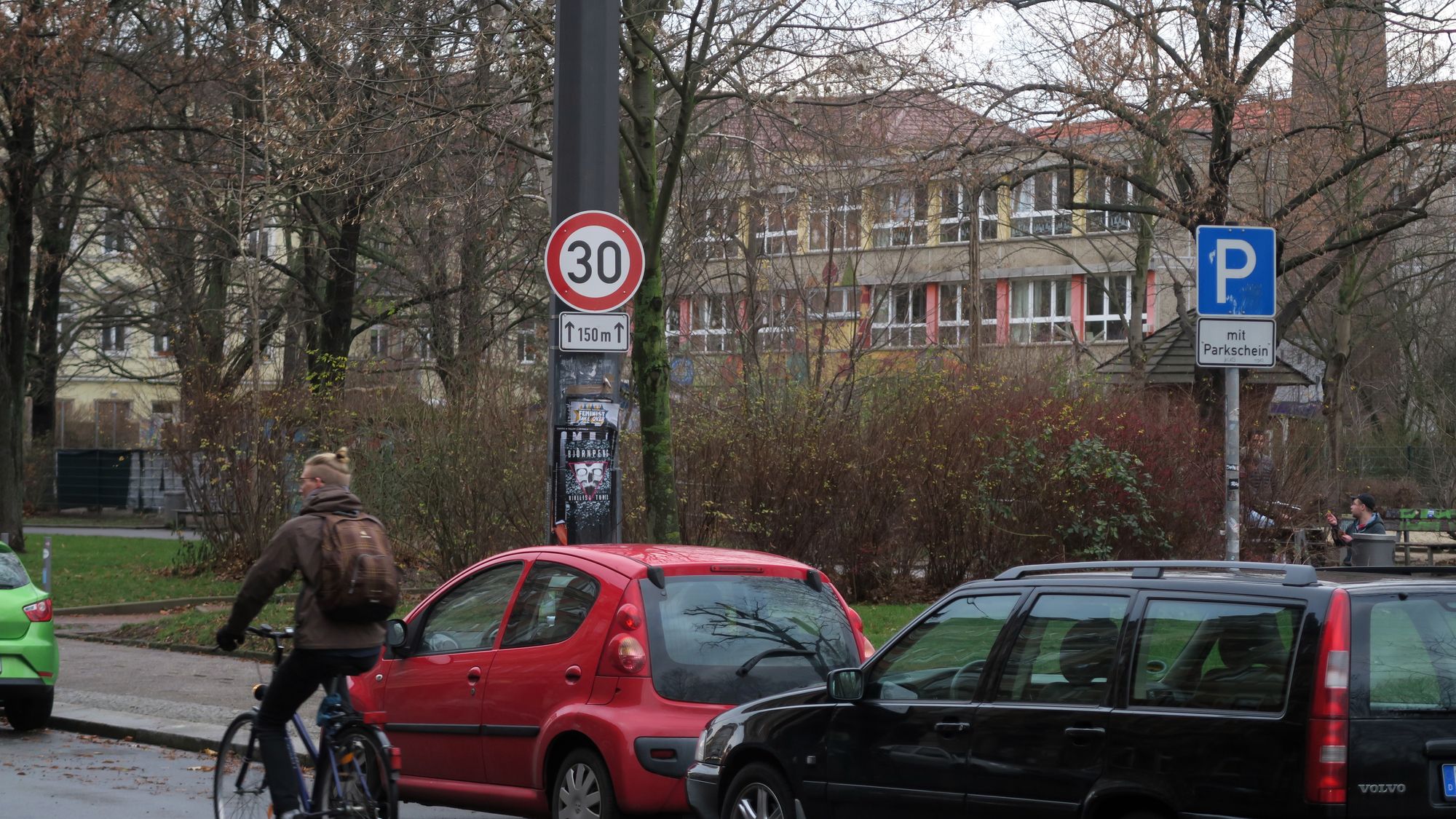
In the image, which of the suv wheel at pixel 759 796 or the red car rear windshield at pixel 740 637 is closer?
the suv wheel at pixel 759 796

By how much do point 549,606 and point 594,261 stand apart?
3.23 meters

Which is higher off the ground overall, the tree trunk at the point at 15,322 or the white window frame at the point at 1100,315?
the white window frame at the point at 1100,315

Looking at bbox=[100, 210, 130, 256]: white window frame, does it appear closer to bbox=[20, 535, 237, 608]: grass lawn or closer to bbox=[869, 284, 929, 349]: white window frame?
bbox=[20, 535, 237, 608]: grass lawn

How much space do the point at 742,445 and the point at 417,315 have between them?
14.2 metres

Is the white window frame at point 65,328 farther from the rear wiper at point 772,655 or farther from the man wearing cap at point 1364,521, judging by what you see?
the rear wiper at point 772,655

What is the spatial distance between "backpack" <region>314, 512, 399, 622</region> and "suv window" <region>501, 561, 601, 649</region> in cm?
115

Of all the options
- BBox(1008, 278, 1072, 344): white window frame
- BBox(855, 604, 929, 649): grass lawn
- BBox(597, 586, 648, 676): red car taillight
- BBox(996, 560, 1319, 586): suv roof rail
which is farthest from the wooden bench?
BBox(1008, 278, 1072, 344): white window frame

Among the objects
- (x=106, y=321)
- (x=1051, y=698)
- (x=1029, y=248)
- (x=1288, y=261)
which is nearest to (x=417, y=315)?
(x=106, y=321)

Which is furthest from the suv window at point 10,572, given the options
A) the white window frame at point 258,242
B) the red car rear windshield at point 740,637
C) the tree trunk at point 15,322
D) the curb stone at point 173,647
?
the tree trunk at point 15,322

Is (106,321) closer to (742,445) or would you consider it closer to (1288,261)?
(742,445)

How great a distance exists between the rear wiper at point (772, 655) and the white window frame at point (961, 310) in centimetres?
4295

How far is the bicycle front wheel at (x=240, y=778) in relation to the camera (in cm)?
732

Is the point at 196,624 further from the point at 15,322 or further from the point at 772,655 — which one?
the point at 15,322

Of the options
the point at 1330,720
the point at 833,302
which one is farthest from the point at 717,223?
the point at 833,302
